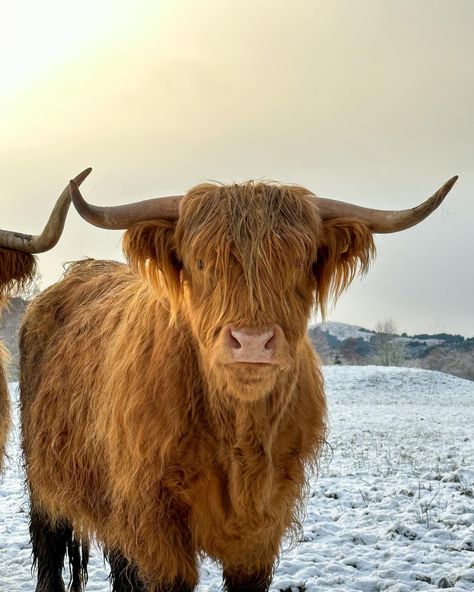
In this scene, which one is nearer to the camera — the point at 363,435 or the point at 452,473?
the point at 452,473

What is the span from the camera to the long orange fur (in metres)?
3.40

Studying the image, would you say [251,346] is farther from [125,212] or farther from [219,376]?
[125,212]

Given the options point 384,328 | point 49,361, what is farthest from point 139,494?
point 384,328

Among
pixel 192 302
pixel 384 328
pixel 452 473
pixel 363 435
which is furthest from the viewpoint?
pixel 384 328

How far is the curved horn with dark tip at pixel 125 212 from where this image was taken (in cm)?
371

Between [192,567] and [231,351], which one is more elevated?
[231,351]

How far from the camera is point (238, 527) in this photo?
3.70 meters

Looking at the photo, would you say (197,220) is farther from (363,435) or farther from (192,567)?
(363,435)

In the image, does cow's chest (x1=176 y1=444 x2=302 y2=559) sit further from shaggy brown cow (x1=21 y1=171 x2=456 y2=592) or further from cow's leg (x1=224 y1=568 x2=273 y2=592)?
cow's leg (x1=224 y1=568 x2=273 y2=592)

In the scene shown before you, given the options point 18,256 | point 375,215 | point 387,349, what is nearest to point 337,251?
Result: point 375,215

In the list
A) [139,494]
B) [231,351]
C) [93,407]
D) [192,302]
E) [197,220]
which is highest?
Answer: [197,220]

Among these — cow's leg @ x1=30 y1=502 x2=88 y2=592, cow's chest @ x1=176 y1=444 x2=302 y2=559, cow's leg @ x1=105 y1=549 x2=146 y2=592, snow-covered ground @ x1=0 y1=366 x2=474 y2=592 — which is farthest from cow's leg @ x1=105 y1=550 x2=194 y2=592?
snow-covered ground @ x1=0 y1=366 x2=474 y2=592

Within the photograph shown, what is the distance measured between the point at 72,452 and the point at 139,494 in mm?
1021

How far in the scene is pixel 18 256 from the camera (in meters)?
5.24
